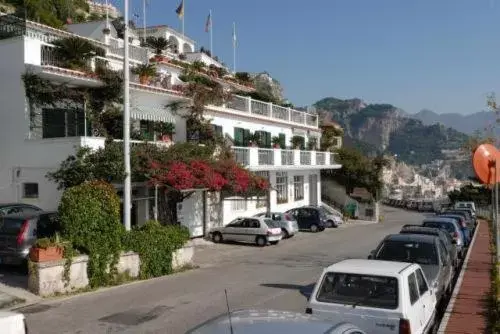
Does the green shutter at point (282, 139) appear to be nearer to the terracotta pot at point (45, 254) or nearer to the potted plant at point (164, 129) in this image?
the potted plant at point (164, 129)

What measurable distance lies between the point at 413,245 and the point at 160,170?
12084 millimetres

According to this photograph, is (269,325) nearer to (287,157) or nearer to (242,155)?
(242,155)

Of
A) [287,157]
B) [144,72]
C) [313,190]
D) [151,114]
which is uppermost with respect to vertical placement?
[144,72]

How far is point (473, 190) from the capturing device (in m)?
74.2

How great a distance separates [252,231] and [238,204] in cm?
605

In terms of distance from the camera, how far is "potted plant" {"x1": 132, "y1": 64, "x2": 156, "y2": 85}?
26172 millimetres

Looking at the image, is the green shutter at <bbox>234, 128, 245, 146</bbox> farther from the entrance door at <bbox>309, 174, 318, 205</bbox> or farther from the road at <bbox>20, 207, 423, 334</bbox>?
the entrance door at <bbox>309, 174, 318, 205</bbox>

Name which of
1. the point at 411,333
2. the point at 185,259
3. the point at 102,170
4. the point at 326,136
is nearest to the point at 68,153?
the point at 102,170

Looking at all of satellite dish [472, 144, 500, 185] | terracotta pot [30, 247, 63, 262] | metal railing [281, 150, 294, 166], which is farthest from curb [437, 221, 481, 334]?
metal railing [281, 150, 294, 166]

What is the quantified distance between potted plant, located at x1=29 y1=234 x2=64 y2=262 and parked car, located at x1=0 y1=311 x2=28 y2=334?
7484mm

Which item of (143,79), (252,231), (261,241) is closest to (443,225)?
(261,241)

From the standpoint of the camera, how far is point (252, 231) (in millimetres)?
27766

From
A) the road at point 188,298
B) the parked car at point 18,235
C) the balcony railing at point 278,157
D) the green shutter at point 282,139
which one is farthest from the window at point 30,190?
the green shutter at point 282,139

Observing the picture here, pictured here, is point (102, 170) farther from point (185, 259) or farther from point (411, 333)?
point (411, 333)
